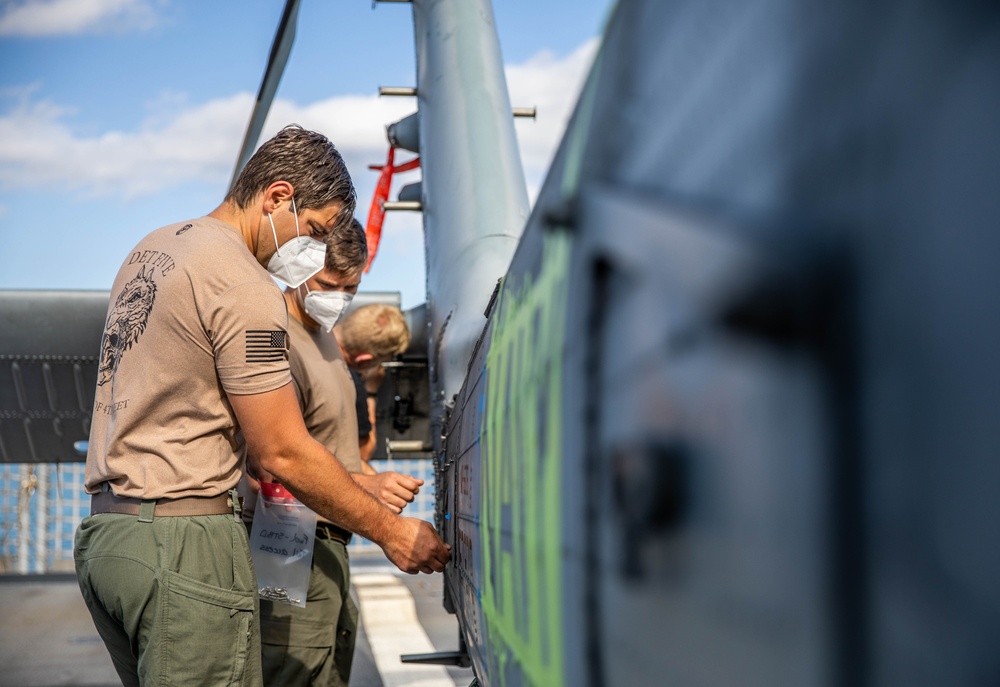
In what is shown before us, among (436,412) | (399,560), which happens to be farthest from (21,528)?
(399,560)

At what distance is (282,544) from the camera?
254 centimetres

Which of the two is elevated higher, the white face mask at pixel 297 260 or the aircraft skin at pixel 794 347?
the white face mask at pixel 297 260

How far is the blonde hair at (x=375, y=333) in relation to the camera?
3486mm

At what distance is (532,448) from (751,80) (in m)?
0.63

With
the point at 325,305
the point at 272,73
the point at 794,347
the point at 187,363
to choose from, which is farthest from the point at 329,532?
the point at 794,347

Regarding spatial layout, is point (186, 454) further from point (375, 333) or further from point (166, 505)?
point (375, 333)

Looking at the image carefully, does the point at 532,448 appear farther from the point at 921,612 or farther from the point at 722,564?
the point at 921,612

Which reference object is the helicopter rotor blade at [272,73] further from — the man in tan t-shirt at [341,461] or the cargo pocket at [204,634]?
the cargo pocket at [204,634]

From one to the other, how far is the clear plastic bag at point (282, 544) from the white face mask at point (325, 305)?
21.7 inches

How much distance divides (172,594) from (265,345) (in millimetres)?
544

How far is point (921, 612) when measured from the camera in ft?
1.17

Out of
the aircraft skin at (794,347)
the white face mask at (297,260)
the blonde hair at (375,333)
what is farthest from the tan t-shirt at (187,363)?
the blonde hair at (375,333)

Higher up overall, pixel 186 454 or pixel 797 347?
pixel 797 347

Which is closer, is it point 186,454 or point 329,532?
point 186,454
